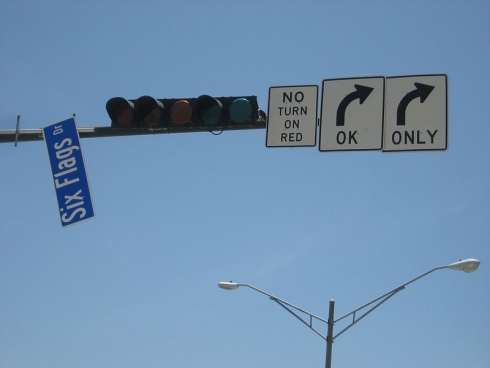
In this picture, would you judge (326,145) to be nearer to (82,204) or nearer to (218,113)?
(218,113)

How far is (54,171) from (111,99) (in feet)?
4.35

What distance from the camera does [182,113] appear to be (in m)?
10.2

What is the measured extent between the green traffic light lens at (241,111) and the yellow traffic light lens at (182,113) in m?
0.55

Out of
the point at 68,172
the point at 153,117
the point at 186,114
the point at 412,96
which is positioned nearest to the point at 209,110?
the point at 186,114

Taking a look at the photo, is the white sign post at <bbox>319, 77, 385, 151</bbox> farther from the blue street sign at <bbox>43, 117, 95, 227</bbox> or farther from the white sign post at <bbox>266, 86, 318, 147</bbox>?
the blue street sign at <bbox>43, 117, 95, 227</bbox>

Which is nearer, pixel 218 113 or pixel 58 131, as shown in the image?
pixel 218 113

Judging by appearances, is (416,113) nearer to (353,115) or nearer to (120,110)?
(353,115)

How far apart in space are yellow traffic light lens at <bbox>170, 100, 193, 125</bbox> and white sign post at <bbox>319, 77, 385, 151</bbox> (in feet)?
5.85

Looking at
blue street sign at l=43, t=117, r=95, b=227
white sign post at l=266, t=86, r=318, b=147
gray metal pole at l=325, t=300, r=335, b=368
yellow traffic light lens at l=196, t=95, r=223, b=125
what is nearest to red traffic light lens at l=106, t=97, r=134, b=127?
blue street sign at l=43, t=117, r=95, b=227

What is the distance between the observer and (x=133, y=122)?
34.1 ft

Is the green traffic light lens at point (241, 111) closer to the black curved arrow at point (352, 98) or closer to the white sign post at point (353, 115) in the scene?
the white sign post at point (353, 115)

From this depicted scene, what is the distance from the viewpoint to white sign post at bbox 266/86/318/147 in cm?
1052

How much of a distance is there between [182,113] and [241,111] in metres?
0.78

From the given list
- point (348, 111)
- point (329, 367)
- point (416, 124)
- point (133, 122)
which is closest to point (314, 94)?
point (348, 111)
